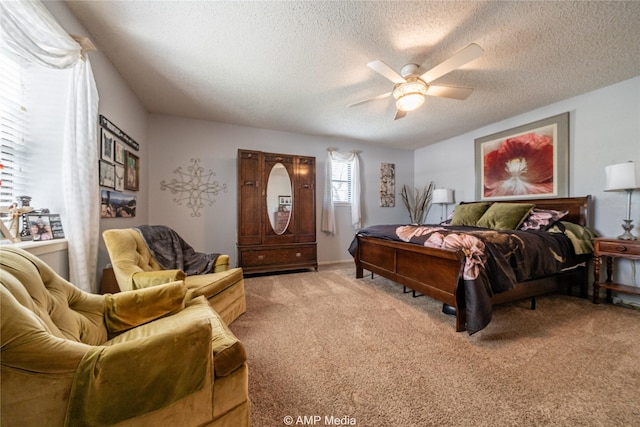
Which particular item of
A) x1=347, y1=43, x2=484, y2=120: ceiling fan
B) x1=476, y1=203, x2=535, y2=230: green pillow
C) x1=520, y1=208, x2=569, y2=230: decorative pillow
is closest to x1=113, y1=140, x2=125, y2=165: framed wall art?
x1=347, y1=43, x2=484, y2=120: ceiling fan

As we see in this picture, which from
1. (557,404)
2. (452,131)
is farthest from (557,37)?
(557,404)

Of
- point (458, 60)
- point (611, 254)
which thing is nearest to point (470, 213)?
point (611, 254)

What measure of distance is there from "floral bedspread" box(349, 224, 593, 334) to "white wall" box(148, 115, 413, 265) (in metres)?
2.54

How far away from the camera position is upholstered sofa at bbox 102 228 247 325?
1.71 meters

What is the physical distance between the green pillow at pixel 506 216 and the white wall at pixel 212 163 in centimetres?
252

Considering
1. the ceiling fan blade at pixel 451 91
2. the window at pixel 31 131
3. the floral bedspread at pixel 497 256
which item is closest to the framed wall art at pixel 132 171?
the window at pixel 31 131

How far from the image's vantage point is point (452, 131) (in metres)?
4.28

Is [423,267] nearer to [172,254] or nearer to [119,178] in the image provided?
[172,254]

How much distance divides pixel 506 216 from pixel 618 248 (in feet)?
3.13

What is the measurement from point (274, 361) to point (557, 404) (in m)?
1.59

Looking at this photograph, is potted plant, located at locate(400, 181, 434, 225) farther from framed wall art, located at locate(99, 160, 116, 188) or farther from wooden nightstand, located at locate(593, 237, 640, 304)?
framed wall art, located at locate(99, 160, 116, 188)

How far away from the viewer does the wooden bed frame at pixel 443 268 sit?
1.99 m

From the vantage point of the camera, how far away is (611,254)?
2395 mm

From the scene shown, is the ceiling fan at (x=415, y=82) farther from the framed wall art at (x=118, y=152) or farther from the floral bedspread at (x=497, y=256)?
the framed wall art at (x=118, y=152)
